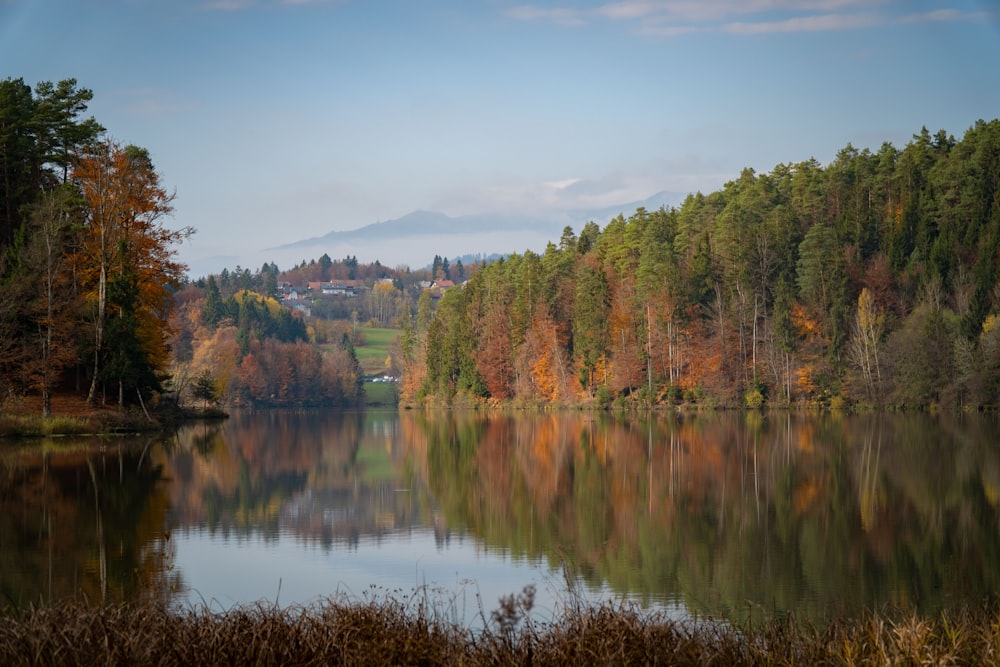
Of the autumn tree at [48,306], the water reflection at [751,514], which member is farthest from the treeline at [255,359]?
the water reflection at [751,514]

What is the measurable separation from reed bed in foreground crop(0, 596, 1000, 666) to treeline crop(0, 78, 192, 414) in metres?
35.4

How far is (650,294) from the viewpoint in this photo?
87.7 m

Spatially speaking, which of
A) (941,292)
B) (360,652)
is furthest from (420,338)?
(360,652)

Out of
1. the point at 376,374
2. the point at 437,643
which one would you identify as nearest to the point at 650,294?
the point at 437,643

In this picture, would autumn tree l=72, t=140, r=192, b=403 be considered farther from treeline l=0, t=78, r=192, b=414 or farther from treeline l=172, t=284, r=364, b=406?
treeline l=172, t=284, r=364, b=406

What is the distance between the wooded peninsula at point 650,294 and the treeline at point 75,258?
0.42 feet

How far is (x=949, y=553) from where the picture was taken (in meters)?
16.9

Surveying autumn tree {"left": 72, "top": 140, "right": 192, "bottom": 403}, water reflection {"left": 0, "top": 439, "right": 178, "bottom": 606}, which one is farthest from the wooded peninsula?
water reflection {"left": 0, "top": 439, "right": 178, "bottom": 606}

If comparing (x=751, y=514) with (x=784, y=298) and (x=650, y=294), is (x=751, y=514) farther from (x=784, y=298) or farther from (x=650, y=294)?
(x=650, y=294)

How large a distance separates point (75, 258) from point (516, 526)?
3337 centimetres

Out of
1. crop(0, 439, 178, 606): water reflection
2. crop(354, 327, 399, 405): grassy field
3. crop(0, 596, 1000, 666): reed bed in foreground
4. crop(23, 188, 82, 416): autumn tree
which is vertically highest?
crop(23, 188, 82, 416): autumn tree

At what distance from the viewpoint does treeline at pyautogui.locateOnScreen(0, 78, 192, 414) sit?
142 feet

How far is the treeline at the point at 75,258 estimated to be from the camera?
142 ft

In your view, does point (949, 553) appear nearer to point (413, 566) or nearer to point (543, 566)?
point (543, 566)
